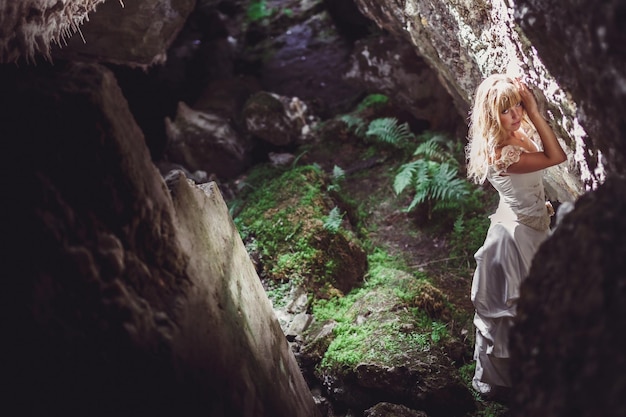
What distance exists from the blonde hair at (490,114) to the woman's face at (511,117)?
0.03 m

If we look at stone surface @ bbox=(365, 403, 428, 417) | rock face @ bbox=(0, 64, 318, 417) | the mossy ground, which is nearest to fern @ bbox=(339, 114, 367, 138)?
the mossy ground

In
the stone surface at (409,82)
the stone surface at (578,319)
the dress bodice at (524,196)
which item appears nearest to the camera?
the stone surface at (578,319)

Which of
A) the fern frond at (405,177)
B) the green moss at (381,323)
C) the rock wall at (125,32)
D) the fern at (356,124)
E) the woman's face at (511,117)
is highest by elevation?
the rock wall at (125,32)

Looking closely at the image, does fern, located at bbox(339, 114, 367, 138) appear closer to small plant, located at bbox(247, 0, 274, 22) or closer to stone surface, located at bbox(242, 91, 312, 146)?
stone surface, located at bbox(242, 91, 312, 146)

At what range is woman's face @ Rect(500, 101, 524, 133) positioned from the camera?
380 centimetres

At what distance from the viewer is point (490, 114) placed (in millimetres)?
3861

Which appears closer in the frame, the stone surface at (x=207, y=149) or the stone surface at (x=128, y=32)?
the stone surface at (x=128, y=32)

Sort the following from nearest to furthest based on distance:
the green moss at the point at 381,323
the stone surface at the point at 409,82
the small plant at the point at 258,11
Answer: the green moss at the point at 381,323
the stone surface at the point at 409,82
the small plant at the point at 258,11

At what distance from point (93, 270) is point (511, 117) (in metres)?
3.27

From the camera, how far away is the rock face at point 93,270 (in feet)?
6.89

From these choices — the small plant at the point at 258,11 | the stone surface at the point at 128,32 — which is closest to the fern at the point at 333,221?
the stone surface at the point at 128,32

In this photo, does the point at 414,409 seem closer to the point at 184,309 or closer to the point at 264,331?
the point at 264,331

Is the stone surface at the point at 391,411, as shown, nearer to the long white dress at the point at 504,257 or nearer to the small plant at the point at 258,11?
the long white dress at the point at 504,257

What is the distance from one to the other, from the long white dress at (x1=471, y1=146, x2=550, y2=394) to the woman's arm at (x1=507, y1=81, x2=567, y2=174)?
0.21ft
